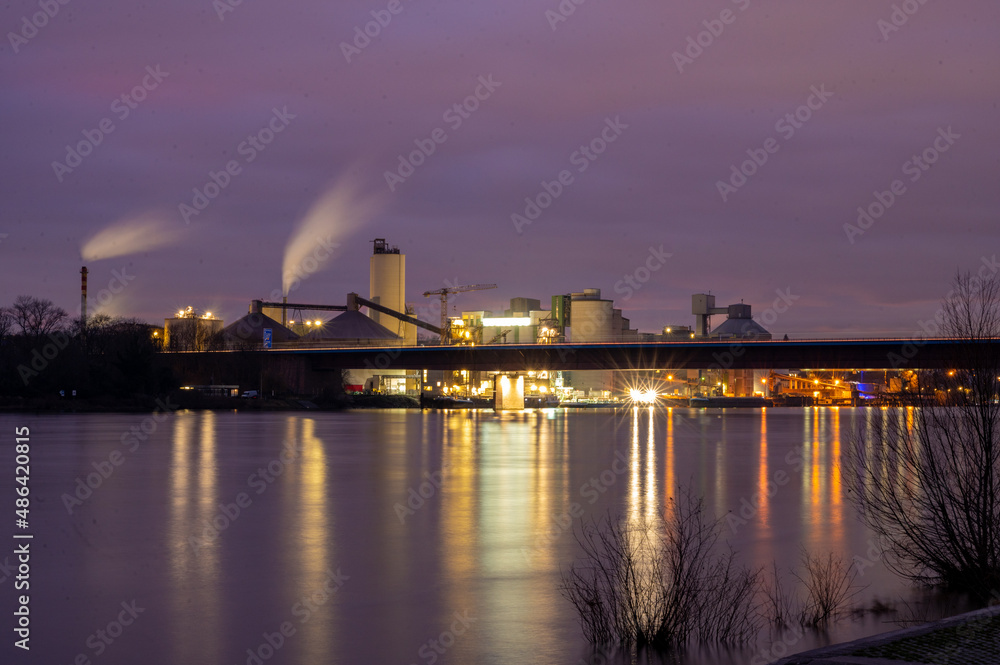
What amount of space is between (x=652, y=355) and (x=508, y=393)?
192 ft

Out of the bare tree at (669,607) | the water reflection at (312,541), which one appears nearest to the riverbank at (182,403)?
the water reflection at (312,541)

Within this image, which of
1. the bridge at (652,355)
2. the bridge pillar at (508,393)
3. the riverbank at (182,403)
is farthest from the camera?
the bridge pillar at (508,393)

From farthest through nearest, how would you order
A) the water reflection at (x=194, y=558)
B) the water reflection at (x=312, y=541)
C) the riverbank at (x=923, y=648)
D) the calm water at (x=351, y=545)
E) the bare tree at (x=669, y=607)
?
the water reflection at (x=312, y=541) < the calm water at (x=351, y=545) < the water reflection at (x=194, y=558) < the bare tree at (x=669, y=607) < the riverbank at (x=923, y=648)

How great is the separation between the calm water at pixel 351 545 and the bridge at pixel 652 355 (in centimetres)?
5446

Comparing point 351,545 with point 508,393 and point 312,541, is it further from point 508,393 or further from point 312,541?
point 508,393

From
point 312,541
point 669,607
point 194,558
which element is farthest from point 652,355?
point 669,607

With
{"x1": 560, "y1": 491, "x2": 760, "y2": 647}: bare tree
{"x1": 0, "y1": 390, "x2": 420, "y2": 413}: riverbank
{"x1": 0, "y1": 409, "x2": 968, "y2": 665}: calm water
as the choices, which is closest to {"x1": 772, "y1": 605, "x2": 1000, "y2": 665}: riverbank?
{"x1": 0, "y1": 409, "x2": 968, "y2": 665}: calm water

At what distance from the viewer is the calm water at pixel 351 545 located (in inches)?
692

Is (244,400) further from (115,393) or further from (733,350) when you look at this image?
(733,350)

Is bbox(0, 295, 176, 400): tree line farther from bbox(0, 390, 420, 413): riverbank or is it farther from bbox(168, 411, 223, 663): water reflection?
bbox(168, 411, 223, 663): water reflection

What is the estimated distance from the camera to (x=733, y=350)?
117 m

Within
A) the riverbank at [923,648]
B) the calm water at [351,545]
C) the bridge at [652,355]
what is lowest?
the calm water at [351,545]

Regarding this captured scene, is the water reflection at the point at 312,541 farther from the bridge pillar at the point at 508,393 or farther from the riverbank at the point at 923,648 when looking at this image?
the bridge pillar at the point at 508,393

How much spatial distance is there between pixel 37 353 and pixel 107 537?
10649 centimetres
